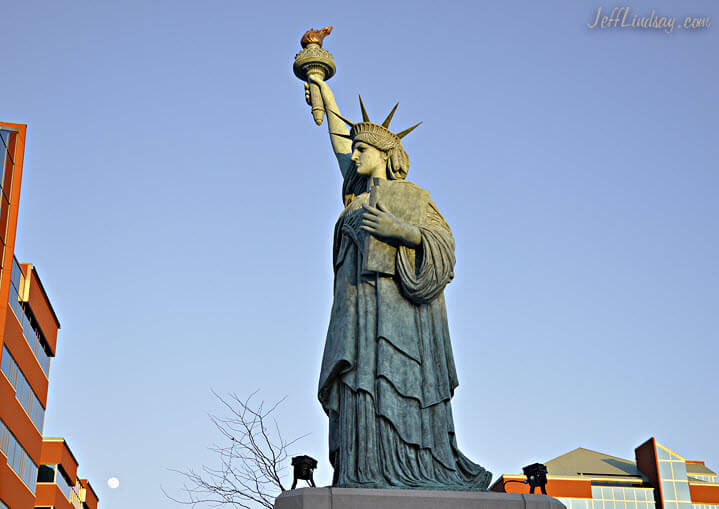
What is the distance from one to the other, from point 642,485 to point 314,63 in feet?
201

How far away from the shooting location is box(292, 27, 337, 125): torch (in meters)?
12.6

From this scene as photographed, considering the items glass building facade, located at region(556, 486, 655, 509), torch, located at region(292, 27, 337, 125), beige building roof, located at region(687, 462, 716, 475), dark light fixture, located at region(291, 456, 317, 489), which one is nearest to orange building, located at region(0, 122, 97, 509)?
torch, located at region(292, 27, 337, 125)

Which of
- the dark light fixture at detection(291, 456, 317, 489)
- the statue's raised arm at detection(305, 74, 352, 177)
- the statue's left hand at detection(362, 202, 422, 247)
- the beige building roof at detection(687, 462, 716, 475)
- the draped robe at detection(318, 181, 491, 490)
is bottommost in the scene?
the dark light fixture at detection(291, 456, 317, 489)

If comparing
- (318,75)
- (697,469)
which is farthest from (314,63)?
(697,469)

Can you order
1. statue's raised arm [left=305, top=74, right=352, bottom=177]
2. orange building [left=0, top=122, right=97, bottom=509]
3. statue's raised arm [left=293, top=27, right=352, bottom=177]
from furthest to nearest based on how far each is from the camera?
orange building [left=0, top=122, right=97, bottom=509] → statue's raised arm [left=293, top=27, right=352, bottom=177] → statue's raised arm [left=305, top=74, right=352, bottom=177]

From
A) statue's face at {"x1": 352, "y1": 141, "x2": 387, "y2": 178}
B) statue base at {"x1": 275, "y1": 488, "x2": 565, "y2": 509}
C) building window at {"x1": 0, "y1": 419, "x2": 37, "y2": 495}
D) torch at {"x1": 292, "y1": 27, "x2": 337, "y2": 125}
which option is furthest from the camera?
building window at {"x1": 0, "y1": 419, "x2": 37, "y2": 495}

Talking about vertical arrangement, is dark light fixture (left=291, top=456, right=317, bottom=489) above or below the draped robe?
below

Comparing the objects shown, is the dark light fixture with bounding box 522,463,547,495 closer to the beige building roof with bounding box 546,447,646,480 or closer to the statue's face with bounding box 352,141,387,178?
the statue's face with bounding box 352,141,387,178

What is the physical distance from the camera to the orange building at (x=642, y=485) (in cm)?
6456

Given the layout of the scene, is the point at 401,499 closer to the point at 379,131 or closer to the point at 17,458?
the point at 379,131

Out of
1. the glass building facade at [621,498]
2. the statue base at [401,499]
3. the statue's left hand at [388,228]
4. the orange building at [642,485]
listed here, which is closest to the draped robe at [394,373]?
the statue's left hand at [388,228]

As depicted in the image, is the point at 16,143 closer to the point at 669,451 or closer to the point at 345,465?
the point at 345,465

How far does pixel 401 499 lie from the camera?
25.4 ft

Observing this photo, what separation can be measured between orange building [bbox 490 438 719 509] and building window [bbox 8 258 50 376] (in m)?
32.9
